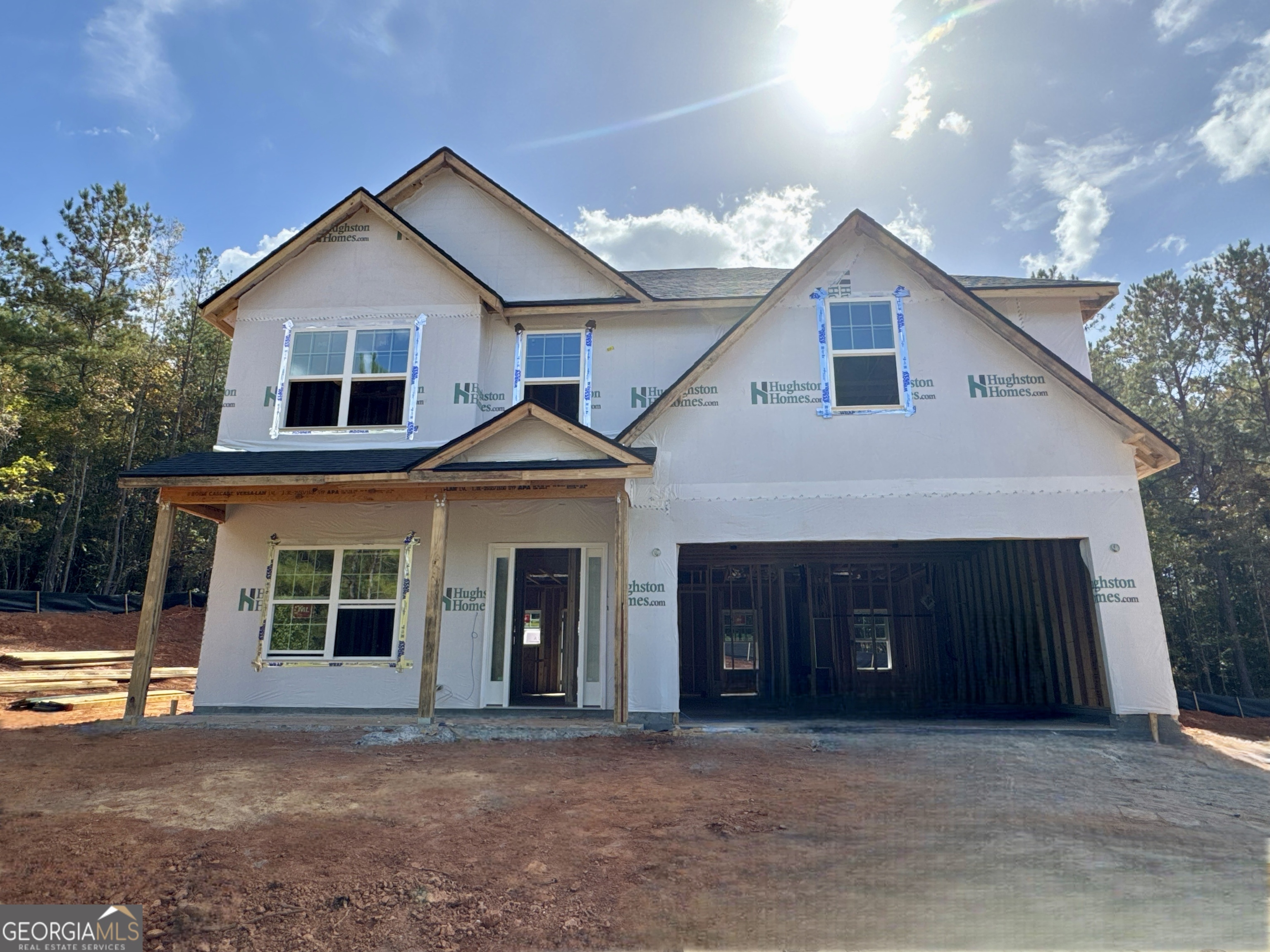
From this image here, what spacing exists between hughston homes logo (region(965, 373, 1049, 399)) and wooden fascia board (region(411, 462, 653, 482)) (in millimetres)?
4857

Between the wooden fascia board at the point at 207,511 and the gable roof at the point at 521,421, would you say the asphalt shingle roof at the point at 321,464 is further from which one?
the wooden fascia board at the point at 207,511

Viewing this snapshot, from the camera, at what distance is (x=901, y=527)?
988 centimetres

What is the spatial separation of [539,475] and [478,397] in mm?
2875

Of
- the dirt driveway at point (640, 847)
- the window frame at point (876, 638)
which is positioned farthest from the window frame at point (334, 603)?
the window frame at point (876, 638)

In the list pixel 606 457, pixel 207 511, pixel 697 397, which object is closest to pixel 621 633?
pixel 606 457

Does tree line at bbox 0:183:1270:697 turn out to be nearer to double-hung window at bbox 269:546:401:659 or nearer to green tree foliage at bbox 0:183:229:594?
green tree foliage at bbox 0:183:229:594

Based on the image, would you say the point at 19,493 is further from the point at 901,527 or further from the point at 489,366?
the point at 901,527

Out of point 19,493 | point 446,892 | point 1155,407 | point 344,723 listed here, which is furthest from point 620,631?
point 1155,407

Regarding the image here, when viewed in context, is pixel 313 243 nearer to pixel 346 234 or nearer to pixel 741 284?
pixel 346 234

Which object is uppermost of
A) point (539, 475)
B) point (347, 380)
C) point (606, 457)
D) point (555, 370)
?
point (555, 370)

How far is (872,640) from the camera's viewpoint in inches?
662

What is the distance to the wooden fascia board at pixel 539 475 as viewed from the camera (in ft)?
29.7

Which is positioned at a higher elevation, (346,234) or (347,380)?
(346,234)
